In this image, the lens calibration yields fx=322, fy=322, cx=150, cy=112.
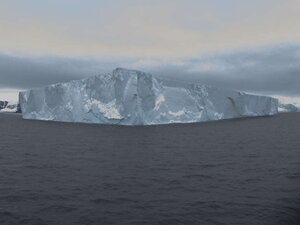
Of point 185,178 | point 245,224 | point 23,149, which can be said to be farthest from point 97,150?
point 245,224

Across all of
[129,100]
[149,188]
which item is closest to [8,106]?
[129,100]

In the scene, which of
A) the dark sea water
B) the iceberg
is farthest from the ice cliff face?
the iceberg

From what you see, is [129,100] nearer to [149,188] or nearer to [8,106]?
[149,188]

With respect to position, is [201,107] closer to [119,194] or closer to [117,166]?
[117,166]

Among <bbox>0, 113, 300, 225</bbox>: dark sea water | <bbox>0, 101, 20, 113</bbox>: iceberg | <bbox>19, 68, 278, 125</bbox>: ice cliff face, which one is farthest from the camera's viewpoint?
<bbox>0, 101, 20, 113</bbox>: iceberg

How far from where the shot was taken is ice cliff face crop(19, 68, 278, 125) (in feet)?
148

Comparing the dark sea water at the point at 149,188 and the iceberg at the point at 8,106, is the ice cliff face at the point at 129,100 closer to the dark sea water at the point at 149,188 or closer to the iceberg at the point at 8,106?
the dark sea water at the point at 149,188

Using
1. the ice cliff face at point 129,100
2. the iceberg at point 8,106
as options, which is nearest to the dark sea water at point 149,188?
the ice cliff face at point 129,100

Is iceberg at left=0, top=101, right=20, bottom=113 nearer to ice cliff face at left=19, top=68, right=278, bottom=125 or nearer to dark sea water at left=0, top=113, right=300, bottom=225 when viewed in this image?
ice cliff face at left=19, top=68, right=278, bottom=125

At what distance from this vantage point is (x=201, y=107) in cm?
5128

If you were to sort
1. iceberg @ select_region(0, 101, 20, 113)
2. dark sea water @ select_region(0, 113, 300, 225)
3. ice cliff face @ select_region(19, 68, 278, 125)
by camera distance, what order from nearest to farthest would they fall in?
dark sea water @ select_region(0, 113, 300, 225) → ice cliff face @ select_region(19, 68, 278, 125) → iceberg @ select_region(0, 101, 20, 113)

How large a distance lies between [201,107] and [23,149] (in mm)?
33636

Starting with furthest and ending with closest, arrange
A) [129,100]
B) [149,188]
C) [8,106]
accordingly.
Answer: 1. [8,106]
2. [129,100]
3. [149,188]

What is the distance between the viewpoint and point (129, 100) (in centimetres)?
4406
